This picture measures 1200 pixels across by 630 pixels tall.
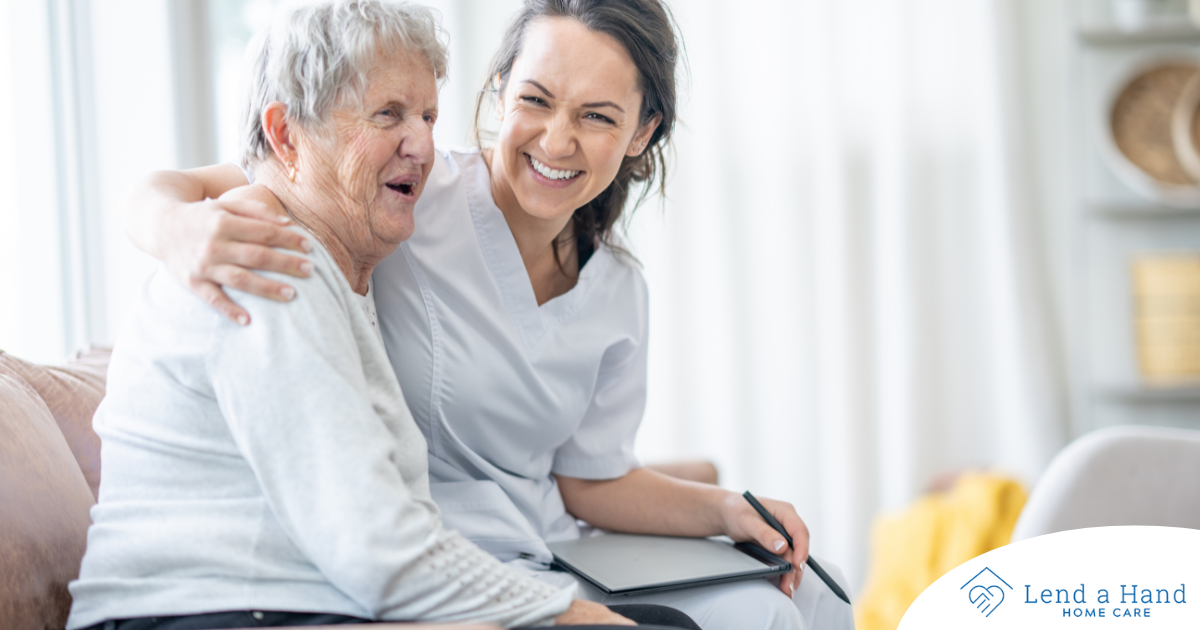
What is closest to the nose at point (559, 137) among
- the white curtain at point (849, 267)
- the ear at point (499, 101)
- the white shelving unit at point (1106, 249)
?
the ear at point (499, 101)

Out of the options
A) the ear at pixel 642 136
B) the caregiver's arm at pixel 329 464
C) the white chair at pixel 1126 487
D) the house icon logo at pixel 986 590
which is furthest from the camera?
the white chair at pixel 1126 487

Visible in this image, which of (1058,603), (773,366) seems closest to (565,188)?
(1058,603)

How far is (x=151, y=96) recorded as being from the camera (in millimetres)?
2090

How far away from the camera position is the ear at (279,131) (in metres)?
0.97

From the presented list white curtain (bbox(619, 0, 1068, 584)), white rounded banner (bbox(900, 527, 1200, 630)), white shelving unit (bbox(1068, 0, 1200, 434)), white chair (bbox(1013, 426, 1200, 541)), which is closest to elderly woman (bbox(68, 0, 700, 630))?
white rounded banner (bbox(900, 527, 1200, 630))

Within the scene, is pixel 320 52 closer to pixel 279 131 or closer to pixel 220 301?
pixel 279 131

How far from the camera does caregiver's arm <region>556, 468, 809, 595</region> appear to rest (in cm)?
126

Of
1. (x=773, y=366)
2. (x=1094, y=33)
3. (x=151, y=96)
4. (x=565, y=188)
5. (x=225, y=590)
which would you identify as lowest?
(x=773, y=366)

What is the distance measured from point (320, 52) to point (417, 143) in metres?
0.14

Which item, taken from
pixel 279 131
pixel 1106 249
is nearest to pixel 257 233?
pixel 279 131

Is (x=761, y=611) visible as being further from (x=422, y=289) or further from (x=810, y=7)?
(x=810, y=7)

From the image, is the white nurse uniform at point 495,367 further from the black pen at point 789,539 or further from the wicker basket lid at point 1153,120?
the wicker basket lid at point 1153,120

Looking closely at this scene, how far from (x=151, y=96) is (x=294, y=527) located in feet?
5.41

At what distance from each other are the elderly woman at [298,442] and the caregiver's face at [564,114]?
0.27m
